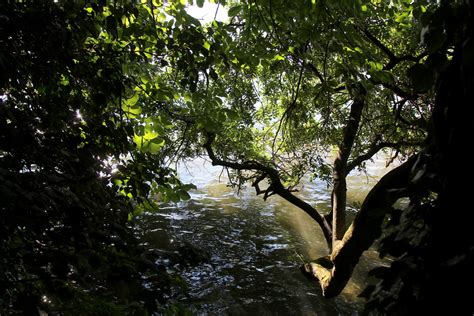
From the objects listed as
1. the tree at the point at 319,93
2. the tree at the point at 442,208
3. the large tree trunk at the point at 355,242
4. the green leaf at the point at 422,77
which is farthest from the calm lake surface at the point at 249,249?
the green leaf at the point at 422,77

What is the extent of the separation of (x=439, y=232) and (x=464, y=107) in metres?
Answer: 0.41

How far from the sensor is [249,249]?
460 inches

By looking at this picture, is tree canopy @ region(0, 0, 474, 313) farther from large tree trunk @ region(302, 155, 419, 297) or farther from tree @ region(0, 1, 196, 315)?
large tree trunk @ region(302, 155, 419, 297)

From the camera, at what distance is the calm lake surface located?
334 inches

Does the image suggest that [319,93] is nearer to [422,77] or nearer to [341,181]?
[422,77]

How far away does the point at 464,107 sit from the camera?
1.05 metres

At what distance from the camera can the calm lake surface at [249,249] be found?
A: 8477 millimetres

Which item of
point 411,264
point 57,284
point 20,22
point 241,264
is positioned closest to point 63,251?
point 57,284

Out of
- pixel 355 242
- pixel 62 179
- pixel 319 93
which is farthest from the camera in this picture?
pixel 355 242

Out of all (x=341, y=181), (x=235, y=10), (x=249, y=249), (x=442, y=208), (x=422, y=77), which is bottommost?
(x=249, y=249)

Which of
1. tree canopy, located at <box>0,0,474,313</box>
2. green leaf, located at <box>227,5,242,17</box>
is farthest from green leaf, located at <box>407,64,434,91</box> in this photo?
green leaf, located at <box>227,5,242,17</box>

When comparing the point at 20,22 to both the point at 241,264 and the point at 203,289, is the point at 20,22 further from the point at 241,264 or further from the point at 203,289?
the point at 241,264

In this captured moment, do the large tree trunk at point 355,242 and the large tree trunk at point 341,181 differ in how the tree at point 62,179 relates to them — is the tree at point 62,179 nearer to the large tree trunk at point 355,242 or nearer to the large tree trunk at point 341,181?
the large tree trunk at point 355,242

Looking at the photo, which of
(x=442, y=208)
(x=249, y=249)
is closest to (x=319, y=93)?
(x=442, y=208)
